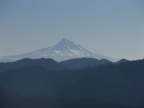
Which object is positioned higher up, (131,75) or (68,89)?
(131,75)

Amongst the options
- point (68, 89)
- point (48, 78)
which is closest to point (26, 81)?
point (48, 78)

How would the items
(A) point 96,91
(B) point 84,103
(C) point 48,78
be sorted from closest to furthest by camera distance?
(B) point 84,103 → (A) point 96,91 → (C) point 48,78

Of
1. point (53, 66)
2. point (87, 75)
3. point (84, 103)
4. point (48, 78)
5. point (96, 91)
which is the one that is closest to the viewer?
point (84, 103)

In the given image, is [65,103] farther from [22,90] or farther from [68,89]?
[22,90]

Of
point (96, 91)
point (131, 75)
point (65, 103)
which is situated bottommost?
point (65, 103)

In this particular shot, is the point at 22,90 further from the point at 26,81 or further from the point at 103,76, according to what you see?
the point at 103,76

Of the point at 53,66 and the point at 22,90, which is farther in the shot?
the point at 53,66
